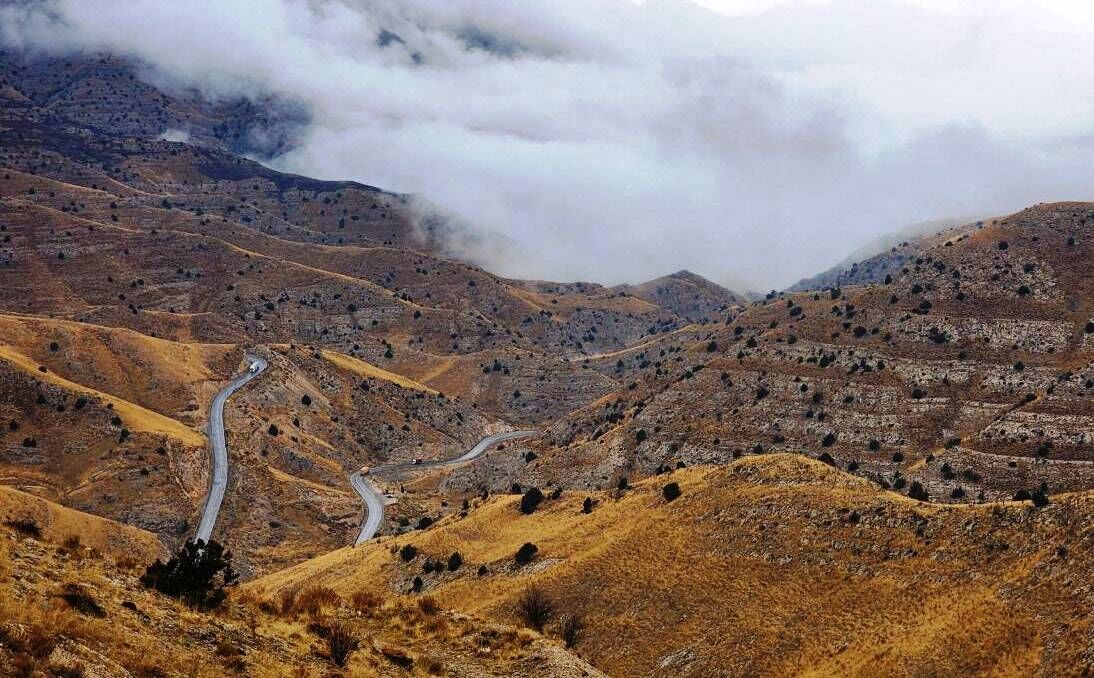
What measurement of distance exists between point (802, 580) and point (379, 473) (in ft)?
355

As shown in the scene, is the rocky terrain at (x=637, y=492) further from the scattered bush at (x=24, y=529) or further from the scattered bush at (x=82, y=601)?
the scattered bush at (x=82, y=601)

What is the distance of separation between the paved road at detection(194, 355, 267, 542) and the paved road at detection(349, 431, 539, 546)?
1912 cm

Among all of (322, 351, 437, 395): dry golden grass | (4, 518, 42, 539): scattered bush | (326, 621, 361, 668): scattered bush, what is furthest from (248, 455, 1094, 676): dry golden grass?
(322, 351, 437, 395): dry golden grass

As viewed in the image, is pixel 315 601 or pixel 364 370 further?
pixel 364 370

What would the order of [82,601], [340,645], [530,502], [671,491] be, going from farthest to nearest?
[530,502]
[671,491]
[340,645]
[82,601]

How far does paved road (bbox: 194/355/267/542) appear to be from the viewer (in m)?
108

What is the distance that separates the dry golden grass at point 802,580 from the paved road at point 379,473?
40.6 m

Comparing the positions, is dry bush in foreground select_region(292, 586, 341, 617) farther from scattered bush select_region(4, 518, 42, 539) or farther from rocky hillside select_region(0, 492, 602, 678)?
scattered bush select_region(4, 518, 42, 539)

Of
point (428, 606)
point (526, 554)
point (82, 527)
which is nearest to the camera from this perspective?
point (428, 606)

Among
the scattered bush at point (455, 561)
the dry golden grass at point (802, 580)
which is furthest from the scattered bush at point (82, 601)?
the scattered bush at point (455, 561)

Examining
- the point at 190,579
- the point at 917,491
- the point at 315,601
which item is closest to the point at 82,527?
the point at 315,601

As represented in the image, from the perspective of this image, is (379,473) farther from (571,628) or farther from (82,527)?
(571,628)

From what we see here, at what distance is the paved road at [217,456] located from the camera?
108 meters

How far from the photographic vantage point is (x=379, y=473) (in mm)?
150125
